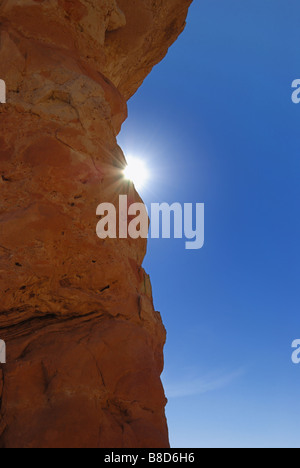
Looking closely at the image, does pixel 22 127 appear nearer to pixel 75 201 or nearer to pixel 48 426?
pixel 75 201

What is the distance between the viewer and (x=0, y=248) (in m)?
5.96

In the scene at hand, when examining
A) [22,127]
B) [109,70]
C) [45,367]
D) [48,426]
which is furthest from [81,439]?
[109,70]

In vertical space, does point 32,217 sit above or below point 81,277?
above

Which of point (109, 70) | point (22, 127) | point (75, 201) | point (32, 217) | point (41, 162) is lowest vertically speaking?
point (32, 217)

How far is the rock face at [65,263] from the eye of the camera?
5.09m

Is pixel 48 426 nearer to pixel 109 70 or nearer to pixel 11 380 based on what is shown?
pixel 11 380

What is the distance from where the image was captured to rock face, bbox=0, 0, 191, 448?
16.7 ft

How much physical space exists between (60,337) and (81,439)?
150 centimetres

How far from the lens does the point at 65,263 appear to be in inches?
250

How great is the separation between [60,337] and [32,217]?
2058mm

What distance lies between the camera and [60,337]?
18.7 feet

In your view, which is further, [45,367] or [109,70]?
[109,70]
